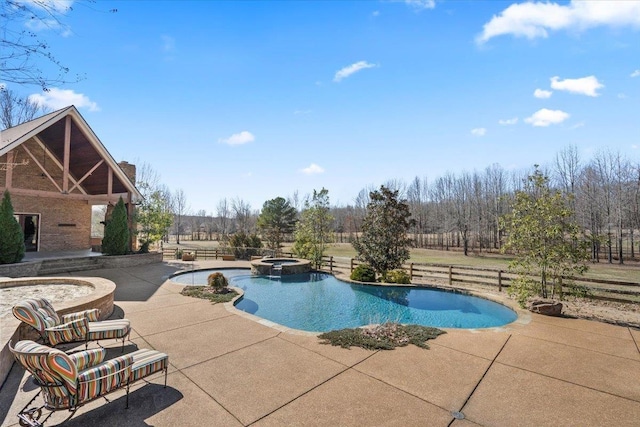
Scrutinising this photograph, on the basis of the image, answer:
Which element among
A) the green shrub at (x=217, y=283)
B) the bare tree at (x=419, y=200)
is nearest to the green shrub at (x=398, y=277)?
the green shrub at (x=217, y=283)

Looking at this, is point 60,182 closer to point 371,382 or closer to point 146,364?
point 146,364

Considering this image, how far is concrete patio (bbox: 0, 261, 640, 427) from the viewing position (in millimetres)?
3504

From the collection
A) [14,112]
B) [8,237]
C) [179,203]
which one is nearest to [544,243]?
[8,237]

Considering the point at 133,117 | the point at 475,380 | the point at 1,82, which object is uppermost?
the point at 133,117

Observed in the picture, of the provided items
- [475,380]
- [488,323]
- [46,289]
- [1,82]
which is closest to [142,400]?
[1,82]

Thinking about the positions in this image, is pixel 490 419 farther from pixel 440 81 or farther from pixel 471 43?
pixel 440 81

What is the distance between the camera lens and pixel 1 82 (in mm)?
3074

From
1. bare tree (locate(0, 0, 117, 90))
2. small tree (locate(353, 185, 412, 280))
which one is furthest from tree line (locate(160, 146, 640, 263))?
bare tree (locate(0, 0, 117, 90))

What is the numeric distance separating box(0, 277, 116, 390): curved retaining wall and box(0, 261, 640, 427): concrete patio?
0.37 m

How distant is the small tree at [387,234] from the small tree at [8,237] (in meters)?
14.8

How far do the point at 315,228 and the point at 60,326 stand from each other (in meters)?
15.6

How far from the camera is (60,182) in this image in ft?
57.1

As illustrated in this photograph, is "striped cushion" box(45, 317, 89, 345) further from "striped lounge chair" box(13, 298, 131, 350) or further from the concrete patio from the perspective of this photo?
the concrete patio

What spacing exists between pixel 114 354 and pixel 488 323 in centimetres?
943
